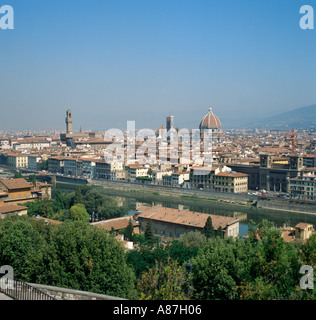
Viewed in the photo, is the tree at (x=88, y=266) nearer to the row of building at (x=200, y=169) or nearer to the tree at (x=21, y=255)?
the tree at (x=21, y=255)

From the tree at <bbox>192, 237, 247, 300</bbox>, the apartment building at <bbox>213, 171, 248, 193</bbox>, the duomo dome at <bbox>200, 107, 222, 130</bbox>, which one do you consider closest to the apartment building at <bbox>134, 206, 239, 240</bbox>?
the tree at <bbox>192, 237, 247, 300</bbox>

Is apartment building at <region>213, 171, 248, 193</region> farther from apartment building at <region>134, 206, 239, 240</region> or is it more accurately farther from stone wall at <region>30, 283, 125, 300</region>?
stone wall at <region>30, 283, 125, 300</region>

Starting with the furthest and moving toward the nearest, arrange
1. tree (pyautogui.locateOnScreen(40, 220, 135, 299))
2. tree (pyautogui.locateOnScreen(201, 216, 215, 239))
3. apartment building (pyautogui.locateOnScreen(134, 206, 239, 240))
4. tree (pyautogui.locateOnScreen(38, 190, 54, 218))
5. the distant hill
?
1. the distant hill
2. tree (pyautogui.locateOnScreen(38, 190, 54, 218))
3. apartment building (pyautogui.locateOnScreen(134, 206, 239, 240))
4. tree (pyautogui.locateOnScreen(201, 216, 215, 239))
5. tree (pyautogui.locateOnScreen(40, 220, 135, 299))

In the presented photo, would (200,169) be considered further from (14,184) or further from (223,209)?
(14,184)

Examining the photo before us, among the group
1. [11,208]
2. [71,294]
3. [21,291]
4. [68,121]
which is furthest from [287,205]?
[68,121]

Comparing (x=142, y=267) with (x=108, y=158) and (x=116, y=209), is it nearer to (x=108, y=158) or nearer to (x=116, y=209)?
(x=116, y=209)

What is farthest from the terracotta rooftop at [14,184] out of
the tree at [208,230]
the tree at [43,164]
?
the tree at [43,164]

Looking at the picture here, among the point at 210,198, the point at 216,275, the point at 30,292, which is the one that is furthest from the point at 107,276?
the point at 210,198
